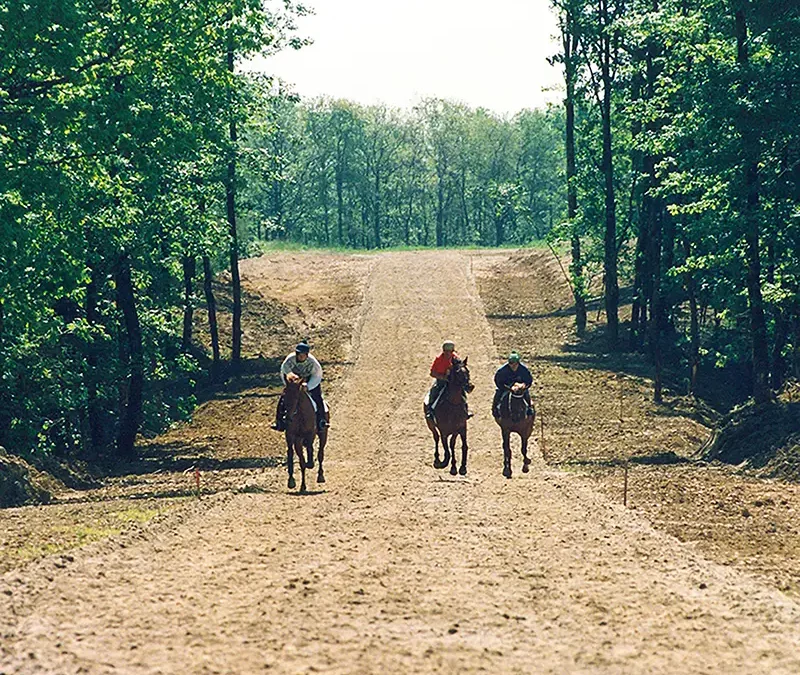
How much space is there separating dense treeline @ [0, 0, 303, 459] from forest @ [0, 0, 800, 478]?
0.06 metres

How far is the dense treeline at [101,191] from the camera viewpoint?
2242 cm

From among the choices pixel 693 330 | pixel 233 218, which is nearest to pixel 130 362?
pixel 233 218

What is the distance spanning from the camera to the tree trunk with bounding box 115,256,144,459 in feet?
109

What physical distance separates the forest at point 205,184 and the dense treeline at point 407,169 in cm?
8638

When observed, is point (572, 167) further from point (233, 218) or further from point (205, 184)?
point (205, 184)

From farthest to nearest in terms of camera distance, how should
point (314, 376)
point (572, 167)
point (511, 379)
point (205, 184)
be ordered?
point (572, 167) → point (205, 184) → point (511, 379) → point (314, 376)

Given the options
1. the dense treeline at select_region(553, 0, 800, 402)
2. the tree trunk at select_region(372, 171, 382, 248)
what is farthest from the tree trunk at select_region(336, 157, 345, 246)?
the dense treeline at select_region(553, 0, 800, 402)

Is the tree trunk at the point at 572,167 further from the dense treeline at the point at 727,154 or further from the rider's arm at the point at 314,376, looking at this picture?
the rider's arm at the point at 314,376

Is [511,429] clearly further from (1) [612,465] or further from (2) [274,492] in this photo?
(2) [274,492]

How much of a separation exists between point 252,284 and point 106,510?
176 ft

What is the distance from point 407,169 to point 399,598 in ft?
449

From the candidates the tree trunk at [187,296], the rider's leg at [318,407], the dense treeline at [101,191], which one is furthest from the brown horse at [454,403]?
the tree trunk at [187,296]

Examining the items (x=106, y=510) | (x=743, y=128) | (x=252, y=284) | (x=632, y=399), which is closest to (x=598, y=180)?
(x=632, y=399)

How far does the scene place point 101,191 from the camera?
83.0 ft
